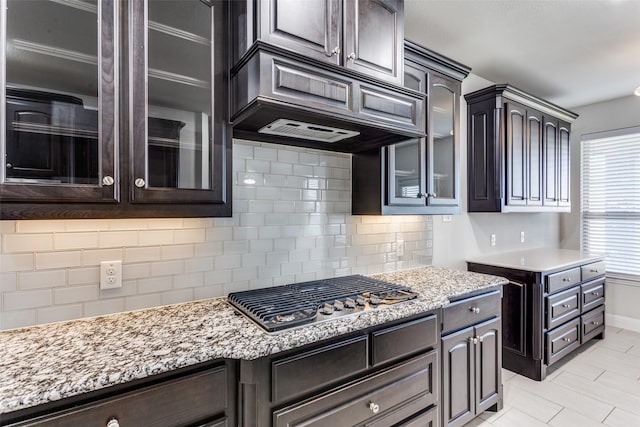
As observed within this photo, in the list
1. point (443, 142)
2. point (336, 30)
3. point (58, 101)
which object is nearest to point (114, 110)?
point (58, 101)

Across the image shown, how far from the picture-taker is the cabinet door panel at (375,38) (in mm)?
1632

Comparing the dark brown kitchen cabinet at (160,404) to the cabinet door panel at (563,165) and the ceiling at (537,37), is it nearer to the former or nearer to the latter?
the ceiling at (537,37)

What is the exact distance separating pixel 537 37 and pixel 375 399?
111 inches

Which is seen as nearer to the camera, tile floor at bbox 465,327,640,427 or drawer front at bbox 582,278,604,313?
tile floor at bbox 465,327,640,427

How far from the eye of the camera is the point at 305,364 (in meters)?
1.31

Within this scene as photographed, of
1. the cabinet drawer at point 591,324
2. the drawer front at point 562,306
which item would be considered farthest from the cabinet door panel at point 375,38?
the cabinet drawer at point 591,324

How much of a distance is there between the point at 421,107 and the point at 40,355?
6.47 ft

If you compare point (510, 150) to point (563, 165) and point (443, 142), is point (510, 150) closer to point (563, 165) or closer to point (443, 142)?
point (443, 142)

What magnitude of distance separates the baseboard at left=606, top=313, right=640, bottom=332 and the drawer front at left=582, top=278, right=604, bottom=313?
820 millimetres

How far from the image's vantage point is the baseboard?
3.89 metres

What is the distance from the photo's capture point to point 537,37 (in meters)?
2.57

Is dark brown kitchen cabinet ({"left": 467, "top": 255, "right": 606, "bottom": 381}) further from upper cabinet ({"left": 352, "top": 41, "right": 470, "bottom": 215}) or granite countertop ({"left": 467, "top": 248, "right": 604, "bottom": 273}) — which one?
upper cabinet ({"left": 352, "top": 41, "right": 470, "bottom": 215})

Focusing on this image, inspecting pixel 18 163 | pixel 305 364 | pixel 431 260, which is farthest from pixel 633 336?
pixel 18 163

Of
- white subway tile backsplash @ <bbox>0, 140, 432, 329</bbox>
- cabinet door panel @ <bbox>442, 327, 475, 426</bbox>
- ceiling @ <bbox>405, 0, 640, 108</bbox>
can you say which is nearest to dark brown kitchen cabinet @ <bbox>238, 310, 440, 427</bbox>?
cabinet door panel @ <bbox>442, 327, 475, 426</bbox>
